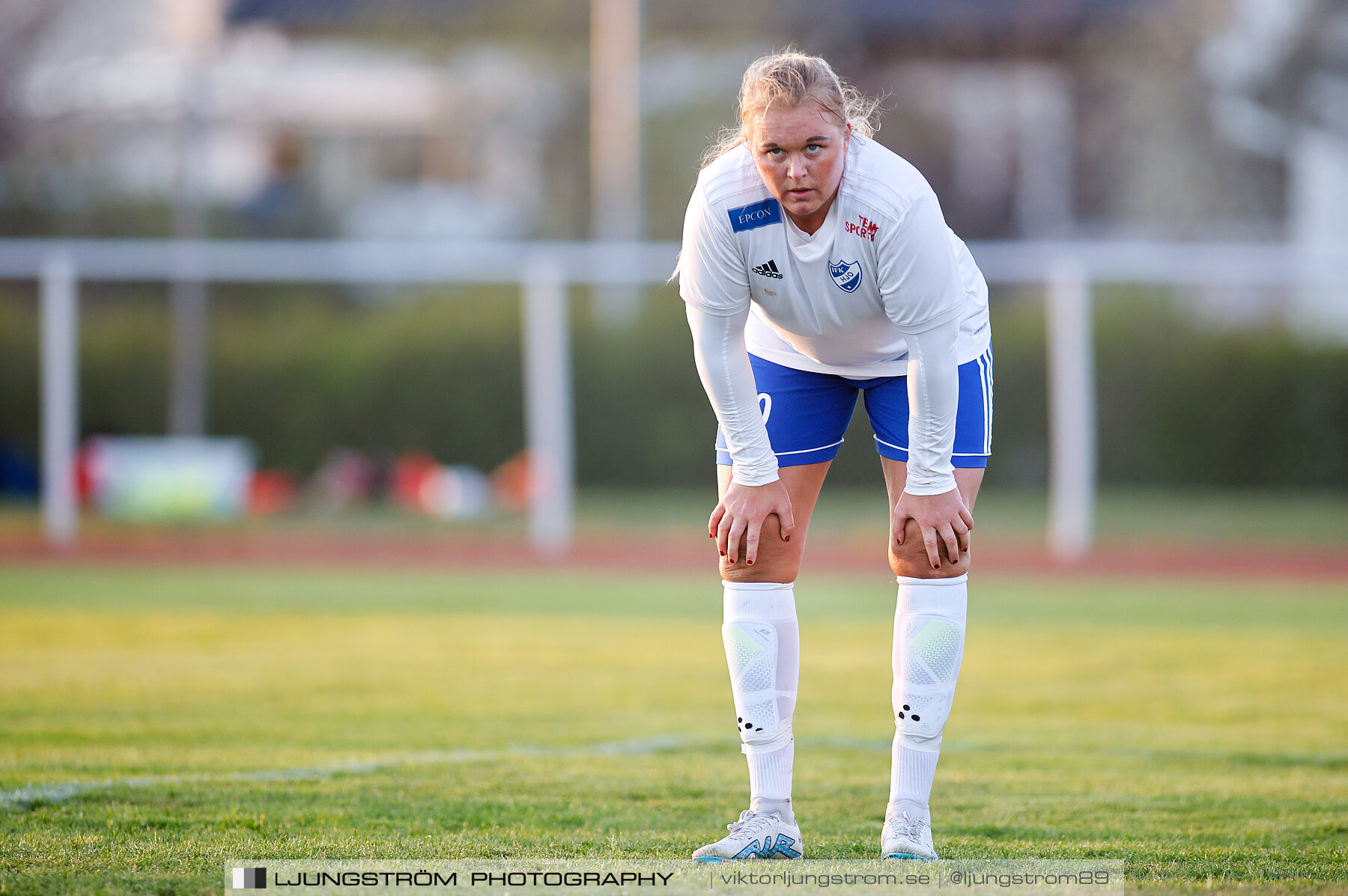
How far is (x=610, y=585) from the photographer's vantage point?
946 cm

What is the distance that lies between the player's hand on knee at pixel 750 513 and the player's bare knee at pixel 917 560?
27 cm

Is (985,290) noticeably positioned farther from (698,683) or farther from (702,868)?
(698,683)

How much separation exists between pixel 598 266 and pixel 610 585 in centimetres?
557

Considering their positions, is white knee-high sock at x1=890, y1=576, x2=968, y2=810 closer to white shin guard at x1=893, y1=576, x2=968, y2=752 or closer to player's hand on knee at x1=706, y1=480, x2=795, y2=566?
white shin guard at x1=893, y1=576, x2=968, y2=752

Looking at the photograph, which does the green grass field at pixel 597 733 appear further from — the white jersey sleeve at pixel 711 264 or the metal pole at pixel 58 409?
the metal pole at pixel 58 409

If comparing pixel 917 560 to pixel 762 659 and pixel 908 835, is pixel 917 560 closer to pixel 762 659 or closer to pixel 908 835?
pixel 762 659

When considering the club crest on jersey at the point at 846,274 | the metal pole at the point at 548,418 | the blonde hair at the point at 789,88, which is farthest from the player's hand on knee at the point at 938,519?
the metal pole at the point at 548,418

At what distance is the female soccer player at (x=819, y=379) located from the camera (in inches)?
119

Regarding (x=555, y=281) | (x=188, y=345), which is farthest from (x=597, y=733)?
(x=188, y=345)

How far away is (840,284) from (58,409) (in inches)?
386

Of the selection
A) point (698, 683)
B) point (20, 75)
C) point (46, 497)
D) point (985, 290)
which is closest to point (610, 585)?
point (698, 683)

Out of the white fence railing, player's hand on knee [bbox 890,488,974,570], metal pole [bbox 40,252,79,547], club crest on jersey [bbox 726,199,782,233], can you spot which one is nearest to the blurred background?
the white fence railing

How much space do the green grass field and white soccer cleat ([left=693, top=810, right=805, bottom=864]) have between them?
7cm

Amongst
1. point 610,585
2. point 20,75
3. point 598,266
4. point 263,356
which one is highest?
point 20,75
